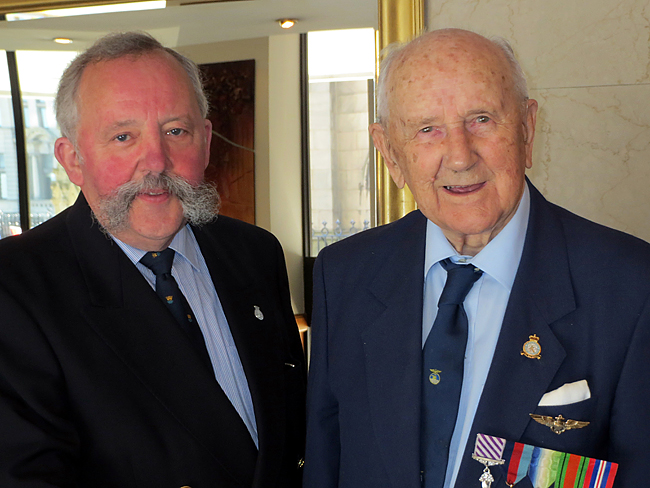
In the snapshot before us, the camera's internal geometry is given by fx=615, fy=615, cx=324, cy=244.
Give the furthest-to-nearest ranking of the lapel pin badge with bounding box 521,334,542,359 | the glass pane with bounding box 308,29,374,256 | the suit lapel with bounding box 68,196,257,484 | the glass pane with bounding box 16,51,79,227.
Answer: the glass pane with bounding box 16,51,79,227 < the glass pane with bounding box 308,29,374,256 < the suit lapel with bounding box 68,196,257,484 < the lapel pin badge with bounding box 521,334,542,359

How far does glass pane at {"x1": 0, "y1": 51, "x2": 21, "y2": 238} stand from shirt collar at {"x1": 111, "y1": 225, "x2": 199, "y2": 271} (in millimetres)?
1278

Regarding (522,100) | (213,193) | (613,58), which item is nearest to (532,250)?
(522,100)

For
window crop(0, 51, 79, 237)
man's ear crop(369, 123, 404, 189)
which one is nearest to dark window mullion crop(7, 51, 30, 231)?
window crop(0, 51, 79, 237)

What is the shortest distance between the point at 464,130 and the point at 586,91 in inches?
44.3

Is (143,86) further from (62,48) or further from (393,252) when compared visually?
(62,48)

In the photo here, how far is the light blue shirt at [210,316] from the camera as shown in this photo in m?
1.68

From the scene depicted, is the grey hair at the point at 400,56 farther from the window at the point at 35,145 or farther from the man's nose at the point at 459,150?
the window at the point at 35,145

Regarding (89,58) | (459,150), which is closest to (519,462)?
(459,150)

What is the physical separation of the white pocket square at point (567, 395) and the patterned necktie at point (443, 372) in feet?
0.59

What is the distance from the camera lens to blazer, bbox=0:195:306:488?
A: 137 cm

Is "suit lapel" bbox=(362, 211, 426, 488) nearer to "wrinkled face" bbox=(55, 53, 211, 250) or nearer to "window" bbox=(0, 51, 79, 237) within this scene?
"wrinkled face" bbox=(55, 53, 211, 250)

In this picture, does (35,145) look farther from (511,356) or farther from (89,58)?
(511,356)

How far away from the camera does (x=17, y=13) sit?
275cm

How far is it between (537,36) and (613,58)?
28cm
